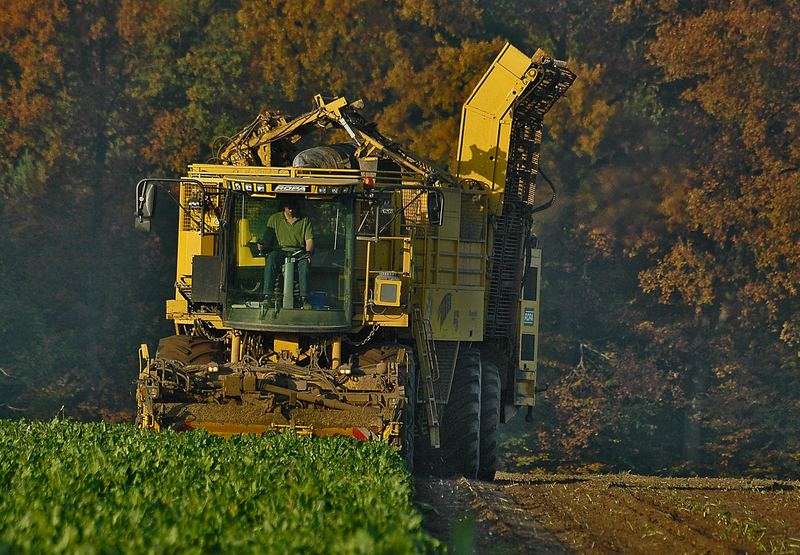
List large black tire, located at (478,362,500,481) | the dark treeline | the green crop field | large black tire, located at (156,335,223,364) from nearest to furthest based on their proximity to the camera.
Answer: the green crop field
large black tire, located at (156,335,223,364)
large black tire, located at (478,362,500,481)
the dark treeline

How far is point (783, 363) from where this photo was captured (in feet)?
108

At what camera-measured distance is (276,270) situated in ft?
53.3

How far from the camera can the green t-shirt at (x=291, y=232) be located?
640 inches

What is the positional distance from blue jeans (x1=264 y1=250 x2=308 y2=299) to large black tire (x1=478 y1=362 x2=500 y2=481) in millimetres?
3817

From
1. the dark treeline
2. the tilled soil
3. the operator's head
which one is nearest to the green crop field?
the tilled soil

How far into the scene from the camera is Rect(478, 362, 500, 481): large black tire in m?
19.1

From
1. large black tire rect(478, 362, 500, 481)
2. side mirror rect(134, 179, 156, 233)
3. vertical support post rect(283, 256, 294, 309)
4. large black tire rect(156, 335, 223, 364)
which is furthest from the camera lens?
large black tire rect(478, 362, 500, 481)

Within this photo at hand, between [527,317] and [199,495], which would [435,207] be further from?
[199,495]

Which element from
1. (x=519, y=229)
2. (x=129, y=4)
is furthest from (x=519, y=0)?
(x=519, y=229)

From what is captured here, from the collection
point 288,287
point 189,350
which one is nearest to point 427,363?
point 288,287

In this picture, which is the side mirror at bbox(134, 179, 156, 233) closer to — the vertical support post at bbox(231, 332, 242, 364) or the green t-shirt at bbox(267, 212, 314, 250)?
the green t-shirt at bbox(267, 212, 314, 250)

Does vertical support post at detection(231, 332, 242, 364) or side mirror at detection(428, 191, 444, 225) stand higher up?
side mirror at detection(428, 191, 444, 225)

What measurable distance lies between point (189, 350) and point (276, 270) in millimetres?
1332

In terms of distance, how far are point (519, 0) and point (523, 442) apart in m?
10.7
